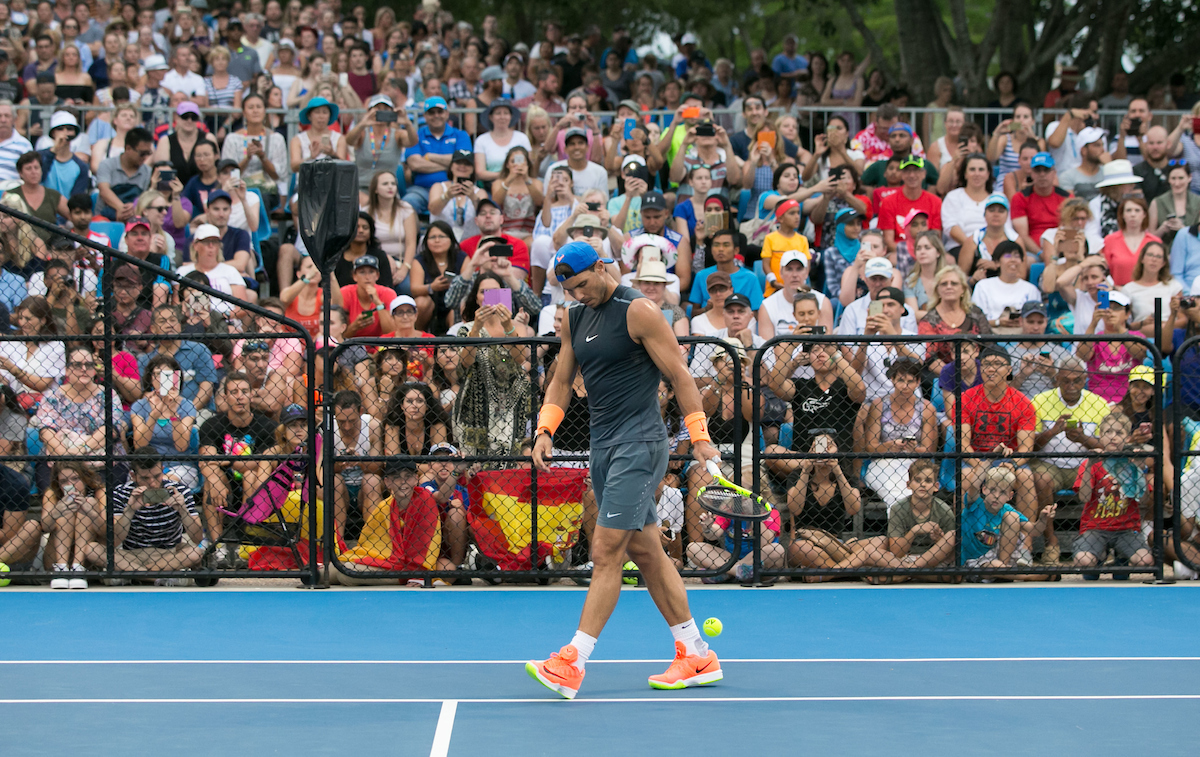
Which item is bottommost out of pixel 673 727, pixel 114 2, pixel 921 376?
pixel 673 727

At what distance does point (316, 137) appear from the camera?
14891 mm

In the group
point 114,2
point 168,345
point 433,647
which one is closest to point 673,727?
point 433,647

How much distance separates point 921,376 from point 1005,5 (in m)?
12.2

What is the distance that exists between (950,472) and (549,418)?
398cm

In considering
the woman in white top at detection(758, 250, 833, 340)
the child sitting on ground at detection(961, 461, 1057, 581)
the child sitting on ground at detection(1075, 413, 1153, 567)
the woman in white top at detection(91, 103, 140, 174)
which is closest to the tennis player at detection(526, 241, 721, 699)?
the child sitting on ground at detection(961, 461, 1057, 581)

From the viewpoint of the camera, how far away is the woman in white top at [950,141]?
15633 mm

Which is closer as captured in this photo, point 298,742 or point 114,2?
point 298,742

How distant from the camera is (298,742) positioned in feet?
20.2

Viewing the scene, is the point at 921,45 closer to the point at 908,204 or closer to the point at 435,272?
the point at 908,204

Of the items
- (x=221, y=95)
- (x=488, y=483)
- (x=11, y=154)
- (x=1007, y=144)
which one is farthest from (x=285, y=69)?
(x=488, y=483)

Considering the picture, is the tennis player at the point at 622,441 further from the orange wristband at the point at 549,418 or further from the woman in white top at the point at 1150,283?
the woman in white top at the point at 1150,283

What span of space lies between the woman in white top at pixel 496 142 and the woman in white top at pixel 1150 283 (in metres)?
6.27

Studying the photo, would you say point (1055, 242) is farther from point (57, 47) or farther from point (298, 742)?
point (57, 47)

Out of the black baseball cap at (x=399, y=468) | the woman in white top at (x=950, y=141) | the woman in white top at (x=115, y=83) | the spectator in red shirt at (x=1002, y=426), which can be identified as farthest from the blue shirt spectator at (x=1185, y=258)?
the woman in white top at (x=115, y=83)
